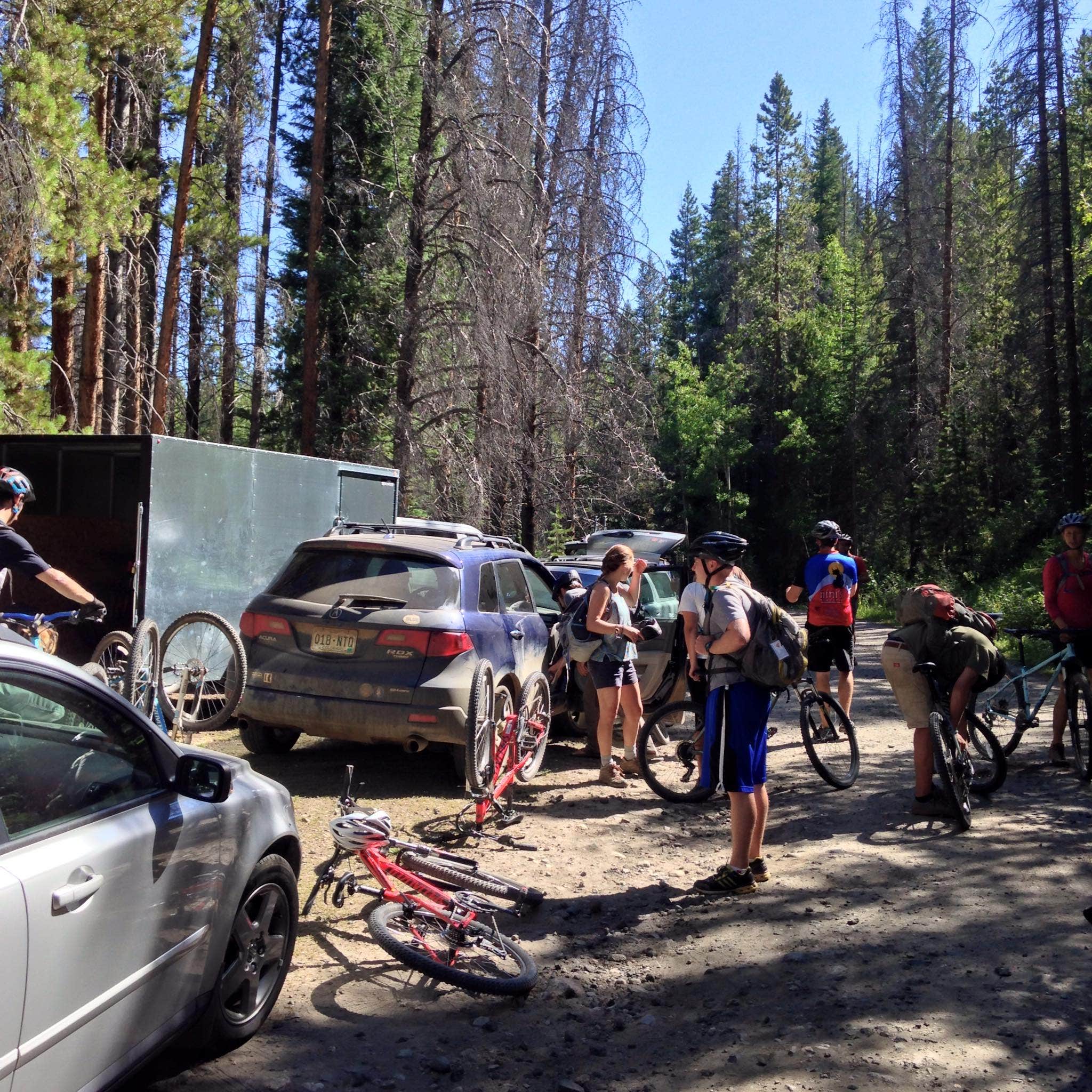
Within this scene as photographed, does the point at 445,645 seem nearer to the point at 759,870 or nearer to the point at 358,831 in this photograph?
the point at 759,870

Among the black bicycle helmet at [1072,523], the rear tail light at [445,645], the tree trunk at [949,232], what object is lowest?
the rear tail light at [445,645]

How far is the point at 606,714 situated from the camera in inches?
329

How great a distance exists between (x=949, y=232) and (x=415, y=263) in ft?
78.8

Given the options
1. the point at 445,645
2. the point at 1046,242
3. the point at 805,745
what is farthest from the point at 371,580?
the point at 1046,242

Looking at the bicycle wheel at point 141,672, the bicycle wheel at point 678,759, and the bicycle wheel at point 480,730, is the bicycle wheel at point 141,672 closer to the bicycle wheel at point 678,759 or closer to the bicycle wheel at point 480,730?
the bicycle wheel at point 480,730

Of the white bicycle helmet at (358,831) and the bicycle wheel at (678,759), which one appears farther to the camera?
the bicycle wheel at (678,759)

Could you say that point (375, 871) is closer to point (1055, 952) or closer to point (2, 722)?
point (2, 722)

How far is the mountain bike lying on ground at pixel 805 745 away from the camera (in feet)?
26.4

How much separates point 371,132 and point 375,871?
2233cm

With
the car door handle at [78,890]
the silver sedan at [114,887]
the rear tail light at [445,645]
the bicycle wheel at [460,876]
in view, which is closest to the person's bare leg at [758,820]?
the bicycle wheel at [460,876]

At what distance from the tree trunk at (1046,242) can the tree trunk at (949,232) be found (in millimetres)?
7266

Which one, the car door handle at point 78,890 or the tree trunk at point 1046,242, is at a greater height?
the tree trunk at point 1046,242

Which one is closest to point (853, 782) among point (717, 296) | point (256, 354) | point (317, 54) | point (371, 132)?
point (317, 54)

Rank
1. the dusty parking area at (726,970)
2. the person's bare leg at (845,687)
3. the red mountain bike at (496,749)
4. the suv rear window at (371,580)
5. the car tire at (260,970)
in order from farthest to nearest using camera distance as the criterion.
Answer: the person's bare leg at (845,687), the suv rear window at (371,580), the red mountain bike at (496,749), the dusty parking area at (726,970), the car tire at (260,970)
